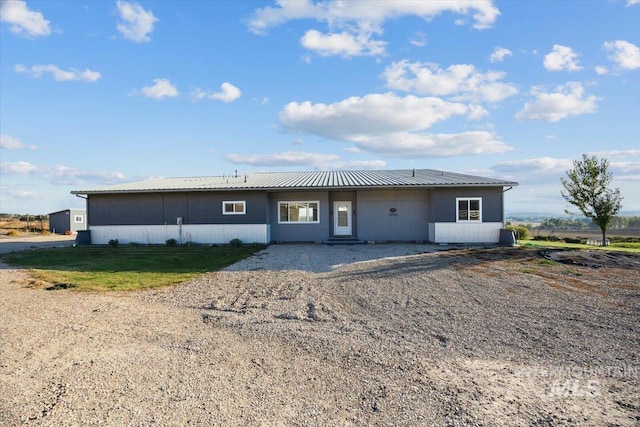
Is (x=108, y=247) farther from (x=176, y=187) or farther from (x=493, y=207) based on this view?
(x=493, y=207)

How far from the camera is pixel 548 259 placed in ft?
Answer: 43.7

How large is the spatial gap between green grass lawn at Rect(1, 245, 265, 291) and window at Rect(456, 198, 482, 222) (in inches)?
365

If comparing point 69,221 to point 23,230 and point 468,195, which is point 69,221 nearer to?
point 23,230

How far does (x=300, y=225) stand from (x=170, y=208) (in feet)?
21.3

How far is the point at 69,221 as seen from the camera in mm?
34188

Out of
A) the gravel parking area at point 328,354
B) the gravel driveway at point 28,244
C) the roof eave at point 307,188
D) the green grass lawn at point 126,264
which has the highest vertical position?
the roof eave at point 307,188

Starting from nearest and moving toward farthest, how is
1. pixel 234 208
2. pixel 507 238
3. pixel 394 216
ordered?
pixel 507 238, pixel 234 208, pixel 394 216

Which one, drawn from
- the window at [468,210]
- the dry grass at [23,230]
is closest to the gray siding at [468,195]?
the window at [468,210]

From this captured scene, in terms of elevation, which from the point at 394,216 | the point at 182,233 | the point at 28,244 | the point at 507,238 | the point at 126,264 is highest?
the point at 394,216

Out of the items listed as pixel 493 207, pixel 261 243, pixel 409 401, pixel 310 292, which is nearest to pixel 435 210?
pixel 493 207

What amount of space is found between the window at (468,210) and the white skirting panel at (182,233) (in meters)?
9.06

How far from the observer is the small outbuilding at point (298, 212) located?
60.3 feet

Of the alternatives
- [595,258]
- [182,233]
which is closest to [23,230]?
[182,233]

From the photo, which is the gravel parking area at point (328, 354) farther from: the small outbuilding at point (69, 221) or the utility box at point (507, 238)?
the small outbuilding at point (69, 221)
